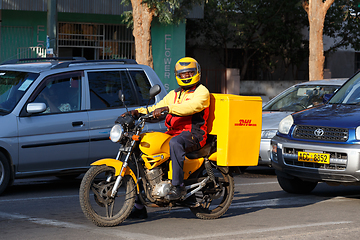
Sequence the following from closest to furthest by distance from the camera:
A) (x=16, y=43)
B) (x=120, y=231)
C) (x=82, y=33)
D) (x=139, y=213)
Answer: (x=120, y=231)
(x=139, y=213)
(x=16, y=43)
(x=82, y=33)

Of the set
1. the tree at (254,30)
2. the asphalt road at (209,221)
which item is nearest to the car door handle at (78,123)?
the asphalt road at (209,221)

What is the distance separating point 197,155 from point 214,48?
69.9 ft

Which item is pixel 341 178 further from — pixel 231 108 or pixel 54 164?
pixel 54 164

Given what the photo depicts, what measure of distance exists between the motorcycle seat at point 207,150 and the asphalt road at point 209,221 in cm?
72

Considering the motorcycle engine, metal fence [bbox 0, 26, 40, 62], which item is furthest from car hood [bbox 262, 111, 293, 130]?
metal fence [bbox 0, 26, 40, 62]

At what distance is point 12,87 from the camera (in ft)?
24.8

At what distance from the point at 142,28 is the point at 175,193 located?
1115 cm

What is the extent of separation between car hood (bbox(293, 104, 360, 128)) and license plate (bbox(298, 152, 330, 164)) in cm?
38

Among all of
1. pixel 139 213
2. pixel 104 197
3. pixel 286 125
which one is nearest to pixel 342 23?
pixel 286 125

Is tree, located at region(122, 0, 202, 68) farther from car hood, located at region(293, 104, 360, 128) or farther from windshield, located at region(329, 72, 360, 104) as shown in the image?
car hood, located at region(293, 104, 360, 128)

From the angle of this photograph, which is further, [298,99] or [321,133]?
[298,99]

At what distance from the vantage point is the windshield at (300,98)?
33.6 feet

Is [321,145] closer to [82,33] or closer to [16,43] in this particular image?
[16,43]

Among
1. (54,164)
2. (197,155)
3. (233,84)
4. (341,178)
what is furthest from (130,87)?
(233,84)
